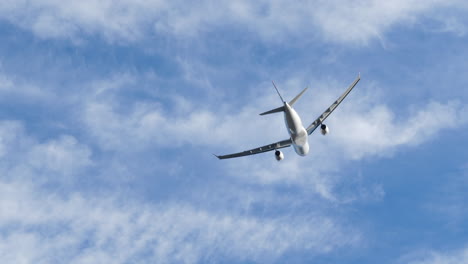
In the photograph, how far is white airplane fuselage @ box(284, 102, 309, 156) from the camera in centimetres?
10662

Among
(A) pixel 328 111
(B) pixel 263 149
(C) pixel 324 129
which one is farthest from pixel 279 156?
(A) pixel 328 111

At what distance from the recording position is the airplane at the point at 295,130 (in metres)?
107

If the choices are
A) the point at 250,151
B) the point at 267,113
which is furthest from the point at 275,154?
the point at 267,113

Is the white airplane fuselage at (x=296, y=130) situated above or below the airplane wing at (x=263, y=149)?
below

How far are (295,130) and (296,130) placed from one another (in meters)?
0.17

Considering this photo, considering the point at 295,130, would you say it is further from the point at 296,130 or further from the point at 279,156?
the point at 279,156

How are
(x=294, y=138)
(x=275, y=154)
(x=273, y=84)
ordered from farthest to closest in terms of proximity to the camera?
(x=275, y=154), (x=294, y=138), (x=273, y=84)

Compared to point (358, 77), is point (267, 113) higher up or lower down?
lower down

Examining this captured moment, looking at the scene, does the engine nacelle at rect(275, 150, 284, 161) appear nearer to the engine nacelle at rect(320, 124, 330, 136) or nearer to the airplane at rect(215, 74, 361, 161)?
the airplane at rect(215, 74, 361, 161)

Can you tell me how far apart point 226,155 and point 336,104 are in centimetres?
2345

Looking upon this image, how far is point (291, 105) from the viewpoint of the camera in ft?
353

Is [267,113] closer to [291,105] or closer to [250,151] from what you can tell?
[291,105]

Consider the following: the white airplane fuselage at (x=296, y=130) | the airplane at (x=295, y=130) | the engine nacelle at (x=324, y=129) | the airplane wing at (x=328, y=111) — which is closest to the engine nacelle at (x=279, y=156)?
the airplane at (x=295, y=130)

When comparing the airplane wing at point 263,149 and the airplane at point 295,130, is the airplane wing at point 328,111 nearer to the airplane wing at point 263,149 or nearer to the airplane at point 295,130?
the airplane at point 295,130
